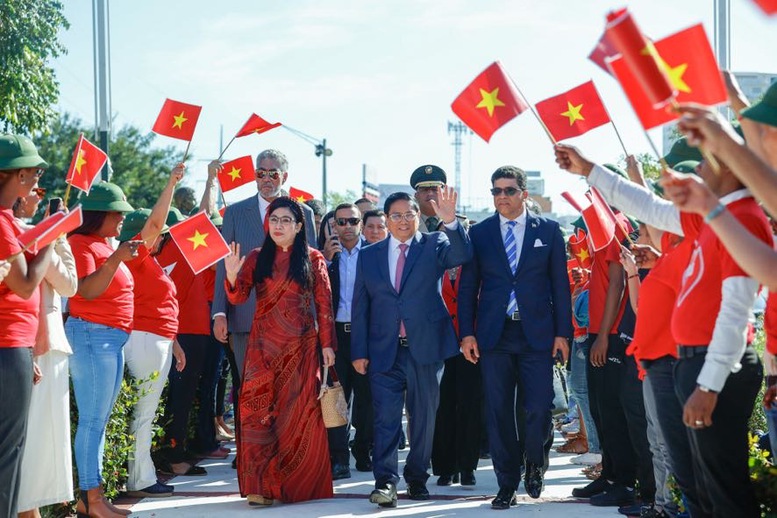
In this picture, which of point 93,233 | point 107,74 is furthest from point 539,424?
point 107,74

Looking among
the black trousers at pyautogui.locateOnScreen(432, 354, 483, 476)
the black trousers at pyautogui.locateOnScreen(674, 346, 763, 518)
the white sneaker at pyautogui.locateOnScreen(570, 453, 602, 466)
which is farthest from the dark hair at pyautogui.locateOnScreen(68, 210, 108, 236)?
the white sneaker at pyautogui.locateOnScreen(570, 453, 602, 466)

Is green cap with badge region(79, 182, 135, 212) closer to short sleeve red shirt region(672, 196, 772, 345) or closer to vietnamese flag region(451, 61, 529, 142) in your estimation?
vietnamese flag region(451, 61, 529, 142)

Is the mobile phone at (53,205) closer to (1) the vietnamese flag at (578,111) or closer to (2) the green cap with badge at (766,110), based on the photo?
(1) the vietnamese flag at (578,111)

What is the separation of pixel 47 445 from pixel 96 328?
3.30 feet

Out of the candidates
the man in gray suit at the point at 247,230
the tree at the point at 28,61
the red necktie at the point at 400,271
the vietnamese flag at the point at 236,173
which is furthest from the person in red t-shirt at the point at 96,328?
the tree at the point at 28,61

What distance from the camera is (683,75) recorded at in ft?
12.2

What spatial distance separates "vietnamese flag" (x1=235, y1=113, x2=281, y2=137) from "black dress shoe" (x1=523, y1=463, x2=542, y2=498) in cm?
421

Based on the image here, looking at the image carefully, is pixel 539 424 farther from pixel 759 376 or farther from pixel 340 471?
pixel 759 376

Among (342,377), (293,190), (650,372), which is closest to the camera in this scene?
(650,372)

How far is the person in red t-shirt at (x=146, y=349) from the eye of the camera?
7.91m

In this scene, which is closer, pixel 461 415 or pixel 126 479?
pixel 126 479

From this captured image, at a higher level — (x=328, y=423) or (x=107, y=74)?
(x=107, y=74)

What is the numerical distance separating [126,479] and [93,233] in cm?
215

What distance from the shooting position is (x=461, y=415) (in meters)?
8.74
